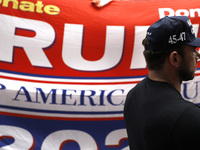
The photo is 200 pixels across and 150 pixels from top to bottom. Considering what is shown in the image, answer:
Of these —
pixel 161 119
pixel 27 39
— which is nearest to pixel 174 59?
pixel 161 119

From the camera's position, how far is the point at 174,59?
941 millimetres

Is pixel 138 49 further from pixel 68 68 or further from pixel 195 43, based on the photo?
pixel 195 43

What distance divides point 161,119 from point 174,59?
0.19 metres

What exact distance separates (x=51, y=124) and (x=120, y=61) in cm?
67

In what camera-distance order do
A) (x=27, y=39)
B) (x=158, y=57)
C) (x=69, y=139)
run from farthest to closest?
(x=69, y=139) < (x=27, y=39) < (x=158, y=57)

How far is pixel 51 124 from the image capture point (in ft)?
7.54

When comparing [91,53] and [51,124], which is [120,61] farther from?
[51,124]

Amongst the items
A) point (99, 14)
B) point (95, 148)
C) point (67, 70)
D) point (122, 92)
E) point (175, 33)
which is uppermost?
point (99, 14)

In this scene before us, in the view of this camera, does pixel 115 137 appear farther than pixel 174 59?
Yes

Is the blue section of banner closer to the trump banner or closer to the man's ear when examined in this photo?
the trump banner

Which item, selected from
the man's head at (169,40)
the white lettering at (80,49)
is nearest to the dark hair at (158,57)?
the man's head at (169,40)

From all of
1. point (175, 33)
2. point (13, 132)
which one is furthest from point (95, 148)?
point (175, 33)

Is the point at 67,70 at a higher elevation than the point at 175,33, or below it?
below

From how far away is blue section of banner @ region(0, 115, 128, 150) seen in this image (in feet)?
7.51
